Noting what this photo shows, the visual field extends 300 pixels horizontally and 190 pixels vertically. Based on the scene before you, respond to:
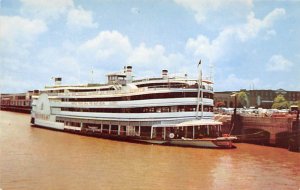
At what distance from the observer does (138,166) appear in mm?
14695

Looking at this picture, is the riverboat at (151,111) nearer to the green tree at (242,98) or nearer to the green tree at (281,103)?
the green tree at (281,103)

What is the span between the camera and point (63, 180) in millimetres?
12492

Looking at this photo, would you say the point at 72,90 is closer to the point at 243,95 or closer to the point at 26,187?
the point at 26,187

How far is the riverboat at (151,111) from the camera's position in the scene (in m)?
19.5

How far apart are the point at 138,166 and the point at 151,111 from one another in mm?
5689

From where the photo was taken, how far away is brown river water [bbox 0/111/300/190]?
12.5 meters

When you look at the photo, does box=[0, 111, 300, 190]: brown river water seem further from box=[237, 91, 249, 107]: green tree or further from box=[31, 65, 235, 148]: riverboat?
box=[237, 91, 249, 107]: green tree

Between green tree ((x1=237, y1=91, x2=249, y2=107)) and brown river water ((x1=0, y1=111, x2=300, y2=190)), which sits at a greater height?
green tree ((x1=237, y1=91, x2=249, y2=107))

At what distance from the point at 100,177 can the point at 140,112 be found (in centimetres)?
767

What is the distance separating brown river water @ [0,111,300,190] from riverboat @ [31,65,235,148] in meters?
1.00

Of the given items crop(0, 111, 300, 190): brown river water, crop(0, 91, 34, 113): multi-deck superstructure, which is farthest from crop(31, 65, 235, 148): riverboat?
crop(0, 91, 34, 113): multi-deck superstructure

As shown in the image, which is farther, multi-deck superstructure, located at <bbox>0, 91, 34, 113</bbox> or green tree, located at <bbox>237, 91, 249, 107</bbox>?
multi-deck superstructure, located at <bbox>0, 91, 34, 113</bbox>

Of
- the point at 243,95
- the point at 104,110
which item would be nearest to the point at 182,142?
the point at 104,110

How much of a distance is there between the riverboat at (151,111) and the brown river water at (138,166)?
3.29 ft
